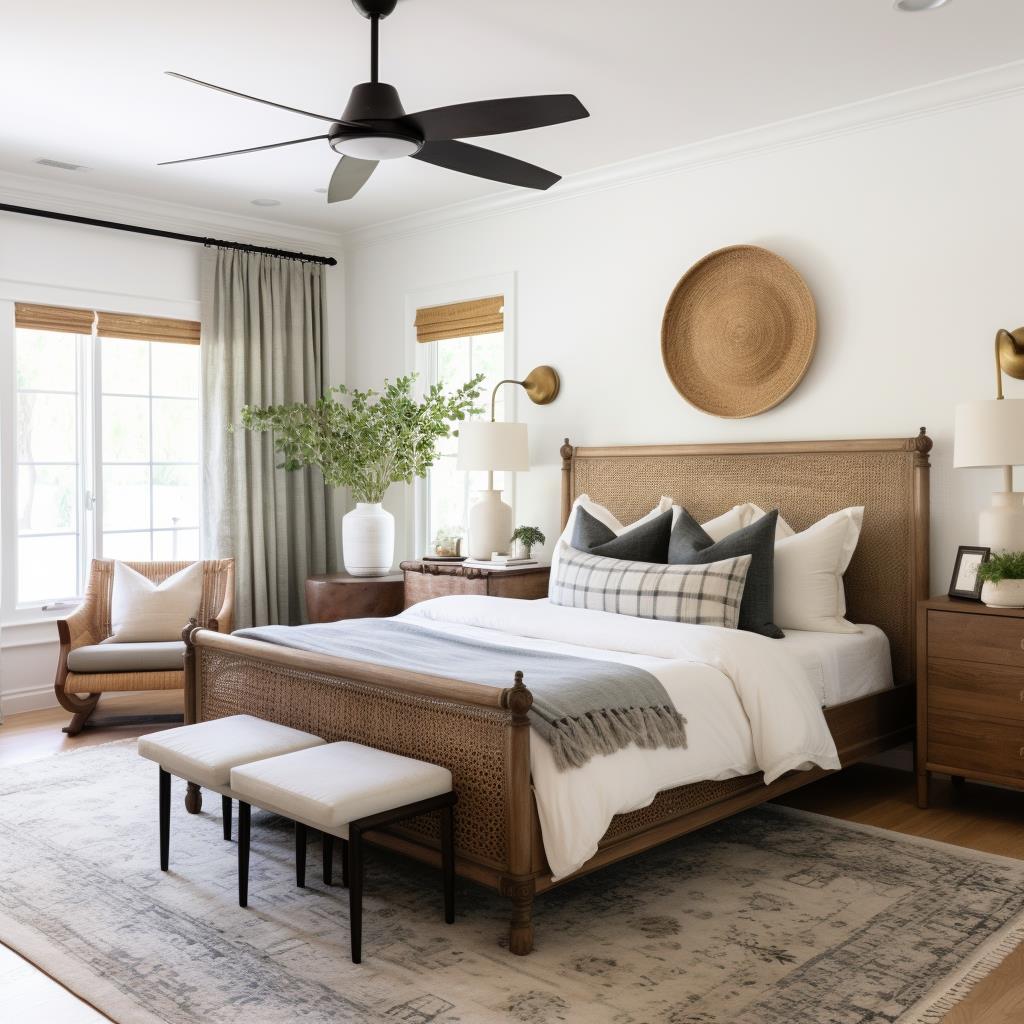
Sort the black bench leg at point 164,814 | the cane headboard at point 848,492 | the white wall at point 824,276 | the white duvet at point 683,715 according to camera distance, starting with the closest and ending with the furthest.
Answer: the white duvet at point 683,715 → the black bench leg at point 164,814 → the white wall at point 824,276 → the cane headboard at point 848,492

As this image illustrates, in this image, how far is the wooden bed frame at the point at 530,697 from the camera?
2.66 metres

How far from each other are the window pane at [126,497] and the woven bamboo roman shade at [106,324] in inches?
29.3

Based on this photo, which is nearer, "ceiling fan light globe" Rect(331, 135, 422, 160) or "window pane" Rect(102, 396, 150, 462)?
"ceiling fan light globe" Rect(331, 135, 422, 160)

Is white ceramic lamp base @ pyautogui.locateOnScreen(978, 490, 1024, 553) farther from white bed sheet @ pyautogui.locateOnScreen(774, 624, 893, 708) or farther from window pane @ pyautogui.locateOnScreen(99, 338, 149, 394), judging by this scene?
window pane @ pyautogui.locateOnScreen(99, 338, 149, 394)

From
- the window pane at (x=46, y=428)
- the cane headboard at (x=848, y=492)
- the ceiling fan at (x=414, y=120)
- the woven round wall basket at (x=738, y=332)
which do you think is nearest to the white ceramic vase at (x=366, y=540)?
the cane headboard at (x=848, y=492)

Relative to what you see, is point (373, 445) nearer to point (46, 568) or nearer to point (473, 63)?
point (46, 568)

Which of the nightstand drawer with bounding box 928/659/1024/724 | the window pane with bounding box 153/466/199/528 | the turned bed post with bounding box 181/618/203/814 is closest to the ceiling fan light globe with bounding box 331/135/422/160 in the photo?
the turned bed post with bounding box 181/618/203/814

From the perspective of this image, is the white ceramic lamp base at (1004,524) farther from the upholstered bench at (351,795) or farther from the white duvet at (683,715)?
the upholstered bench at (351,795)

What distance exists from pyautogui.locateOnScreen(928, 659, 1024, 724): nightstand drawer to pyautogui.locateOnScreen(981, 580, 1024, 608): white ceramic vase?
0.70 ft

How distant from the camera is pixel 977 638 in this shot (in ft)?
11.6

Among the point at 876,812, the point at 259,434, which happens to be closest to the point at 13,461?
the point at 259,434

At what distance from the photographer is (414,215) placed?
237 inches

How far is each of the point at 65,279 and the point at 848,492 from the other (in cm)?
406

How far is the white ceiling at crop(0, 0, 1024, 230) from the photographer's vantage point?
3.32 metres
